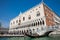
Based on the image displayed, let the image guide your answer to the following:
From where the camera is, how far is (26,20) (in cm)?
958

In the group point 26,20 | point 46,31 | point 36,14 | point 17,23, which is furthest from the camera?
point 17,23

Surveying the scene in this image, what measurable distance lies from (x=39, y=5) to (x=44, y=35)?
3079 millimetres

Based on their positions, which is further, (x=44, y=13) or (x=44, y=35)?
(x=44, y=13)

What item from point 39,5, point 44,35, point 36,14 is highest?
point 39,5

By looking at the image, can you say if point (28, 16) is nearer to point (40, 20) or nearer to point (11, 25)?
point (40, 20)

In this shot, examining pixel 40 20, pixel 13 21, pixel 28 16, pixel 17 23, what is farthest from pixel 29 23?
pixel 13 21

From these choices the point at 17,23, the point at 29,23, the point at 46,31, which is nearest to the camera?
the point at 46,31

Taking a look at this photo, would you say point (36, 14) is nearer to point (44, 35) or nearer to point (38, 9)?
point (38, 9)

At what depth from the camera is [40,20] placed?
784cm

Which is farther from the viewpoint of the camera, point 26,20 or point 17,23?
point 17,23

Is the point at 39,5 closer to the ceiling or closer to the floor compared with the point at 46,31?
closer to the ceiling

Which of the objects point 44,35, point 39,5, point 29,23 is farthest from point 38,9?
point 44,35

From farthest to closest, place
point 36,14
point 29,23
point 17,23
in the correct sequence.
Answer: point 17,23
point 29,23
point 36,14

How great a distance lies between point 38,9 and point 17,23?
11.1 ft
